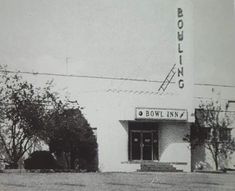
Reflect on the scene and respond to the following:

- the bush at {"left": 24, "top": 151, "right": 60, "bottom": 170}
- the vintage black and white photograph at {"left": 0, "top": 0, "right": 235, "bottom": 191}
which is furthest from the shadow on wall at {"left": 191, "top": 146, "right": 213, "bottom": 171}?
the bush at {"left": 24, "top": 151, "right": 60, "bottom": 170}

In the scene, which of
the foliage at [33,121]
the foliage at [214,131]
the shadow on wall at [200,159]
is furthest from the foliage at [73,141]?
the shadow on wall at [200,159]

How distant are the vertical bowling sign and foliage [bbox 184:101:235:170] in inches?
258

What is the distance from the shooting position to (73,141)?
13.0 m

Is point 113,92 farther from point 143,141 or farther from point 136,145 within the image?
point 143,141

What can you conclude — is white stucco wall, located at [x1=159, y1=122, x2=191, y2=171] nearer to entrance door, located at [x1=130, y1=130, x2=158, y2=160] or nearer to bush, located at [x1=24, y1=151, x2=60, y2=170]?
entrance door, located at [x1=130, y1=130, x2=158, y2=160]

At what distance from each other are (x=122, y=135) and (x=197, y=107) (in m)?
1.99

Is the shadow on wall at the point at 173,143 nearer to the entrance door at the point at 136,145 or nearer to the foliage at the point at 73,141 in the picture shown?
the entrance door at the point at 136,145

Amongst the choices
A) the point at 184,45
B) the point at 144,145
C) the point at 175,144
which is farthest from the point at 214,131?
the point at 184,45

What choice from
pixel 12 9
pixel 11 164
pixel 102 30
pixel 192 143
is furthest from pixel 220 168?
pixel 12 9

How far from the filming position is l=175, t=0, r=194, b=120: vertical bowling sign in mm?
8406

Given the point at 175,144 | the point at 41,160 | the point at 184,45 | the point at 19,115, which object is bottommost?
the point at 41,160

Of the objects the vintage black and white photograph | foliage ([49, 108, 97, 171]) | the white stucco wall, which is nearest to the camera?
the vintage black and white photograph

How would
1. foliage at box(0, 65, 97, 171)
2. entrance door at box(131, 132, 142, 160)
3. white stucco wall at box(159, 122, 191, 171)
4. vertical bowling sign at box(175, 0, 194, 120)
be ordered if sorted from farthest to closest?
entrance door at box(131, 132, 142, 160)
white stucco wall at box(159, 122, 191, 171)
foliage at box(0, 65, 97, 171)
vertical bowling sign at box(175, 0, 194, 120)

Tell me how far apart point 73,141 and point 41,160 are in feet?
2.67
